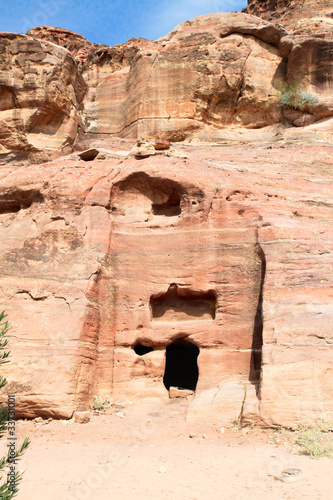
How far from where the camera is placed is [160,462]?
8.61 meters

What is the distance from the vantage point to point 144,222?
45.0ft

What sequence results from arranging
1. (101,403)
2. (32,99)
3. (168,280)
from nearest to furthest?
(101,403) → (168,280) → (32,99)

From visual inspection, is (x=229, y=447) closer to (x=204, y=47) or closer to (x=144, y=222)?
(x=144, y=222)

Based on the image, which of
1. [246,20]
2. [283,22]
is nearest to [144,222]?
[246,20]

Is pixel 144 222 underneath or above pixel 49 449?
above

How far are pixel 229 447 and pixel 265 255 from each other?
4.30 m

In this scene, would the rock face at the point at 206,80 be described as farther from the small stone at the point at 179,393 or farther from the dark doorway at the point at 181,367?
the small stone at the point at 179,393

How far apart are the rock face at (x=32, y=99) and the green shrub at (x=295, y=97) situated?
25.6ft

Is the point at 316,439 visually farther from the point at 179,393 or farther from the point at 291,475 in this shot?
the point at 179,393

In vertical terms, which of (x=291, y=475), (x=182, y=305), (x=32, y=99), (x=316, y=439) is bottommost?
(x=291, y=475)

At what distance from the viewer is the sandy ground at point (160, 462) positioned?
24.6 ft

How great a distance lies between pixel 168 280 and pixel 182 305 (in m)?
0.77

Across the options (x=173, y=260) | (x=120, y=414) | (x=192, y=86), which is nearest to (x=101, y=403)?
(x=120, y=414)

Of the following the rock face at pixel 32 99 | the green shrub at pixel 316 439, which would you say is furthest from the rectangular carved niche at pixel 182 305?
the rock face at pixel 32 99
